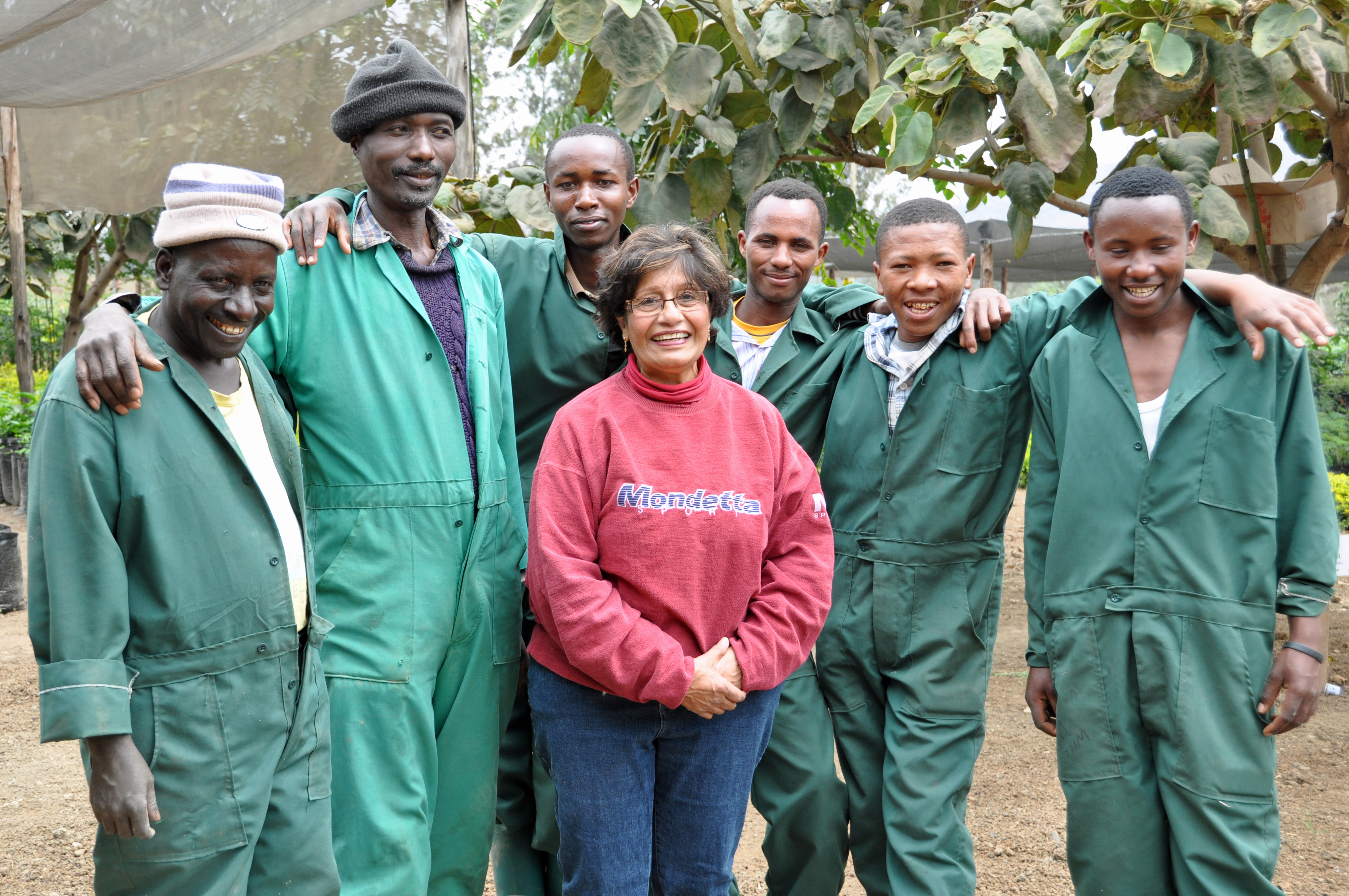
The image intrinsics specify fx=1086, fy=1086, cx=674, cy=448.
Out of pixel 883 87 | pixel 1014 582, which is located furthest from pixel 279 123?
pixel 1014 582

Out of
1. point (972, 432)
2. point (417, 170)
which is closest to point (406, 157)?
point (417, 170)

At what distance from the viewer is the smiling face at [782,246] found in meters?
2.86

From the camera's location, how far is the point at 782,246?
2.87m

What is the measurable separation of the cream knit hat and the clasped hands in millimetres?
1171

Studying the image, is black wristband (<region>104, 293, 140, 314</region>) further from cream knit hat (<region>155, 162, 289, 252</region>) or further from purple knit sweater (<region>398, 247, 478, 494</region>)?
purple knit sweater (<region>398, 247, 478, 494</region>)

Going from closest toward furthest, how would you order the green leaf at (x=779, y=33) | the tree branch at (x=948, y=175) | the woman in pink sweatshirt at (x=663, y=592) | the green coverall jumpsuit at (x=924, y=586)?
the woman in pink sweatshirt at (x=663, y=592), the green coverall jumpsuit at (x=924, y=586), the green leaf at (x=779, y=33), the tree branch at (x=948, y=175)

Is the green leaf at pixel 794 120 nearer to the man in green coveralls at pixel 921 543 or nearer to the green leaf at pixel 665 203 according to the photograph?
the green leaf at pixel 665 203

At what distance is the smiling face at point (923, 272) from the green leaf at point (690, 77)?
3.61 feet

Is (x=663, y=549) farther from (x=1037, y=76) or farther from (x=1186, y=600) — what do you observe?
(x=1037, y=76)

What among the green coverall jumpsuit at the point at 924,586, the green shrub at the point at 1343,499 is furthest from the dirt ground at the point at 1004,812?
the green shrub at the point at 1343,499

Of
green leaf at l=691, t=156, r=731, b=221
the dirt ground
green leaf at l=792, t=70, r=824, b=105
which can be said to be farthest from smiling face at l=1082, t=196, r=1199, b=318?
the dirt ground

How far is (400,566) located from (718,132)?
2.21 meters

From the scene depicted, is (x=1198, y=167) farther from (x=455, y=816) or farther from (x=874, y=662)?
(x=455, y=816)

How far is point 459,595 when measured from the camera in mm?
2422
